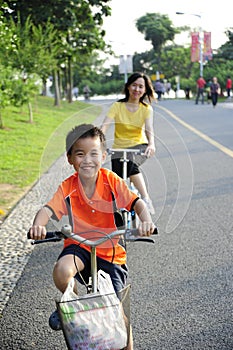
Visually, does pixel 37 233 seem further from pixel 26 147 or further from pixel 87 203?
pixel 26 147

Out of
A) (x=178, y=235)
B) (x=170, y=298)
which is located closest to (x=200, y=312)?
(x=170, y=298)

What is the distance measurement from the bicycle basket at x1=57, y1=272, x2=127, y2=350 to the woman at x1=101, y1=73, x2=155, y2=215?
2.83 ft

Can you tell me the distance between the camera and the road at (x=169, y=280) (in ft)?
12.7

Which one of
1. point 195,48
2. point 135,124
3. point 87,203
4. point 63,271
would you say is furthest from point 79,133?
point 195,48

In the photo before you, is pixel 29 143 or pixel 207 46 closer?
pixel 29 143

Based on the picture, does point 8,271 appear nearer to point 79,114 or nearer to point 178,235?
point 178,235

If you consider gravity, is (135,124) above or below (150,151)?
above

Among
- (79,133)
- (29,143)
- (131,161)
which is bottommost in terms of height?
(29,143)

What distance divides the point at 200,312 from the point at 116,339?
163 centimetres

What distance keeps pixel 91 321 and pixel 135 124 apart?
196 cm

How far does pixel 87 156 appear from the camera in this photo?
3402 millimetres

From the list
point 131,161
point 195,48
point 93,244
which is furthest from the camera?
point 195,48

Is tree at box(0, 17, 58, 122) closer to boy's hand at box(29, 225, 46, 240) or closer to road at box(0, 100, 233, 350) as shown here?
road at box(0, 100, 233, 350)

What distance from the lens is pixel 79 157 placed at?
11.2 feet
